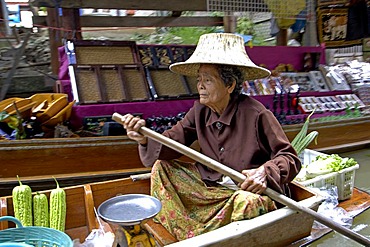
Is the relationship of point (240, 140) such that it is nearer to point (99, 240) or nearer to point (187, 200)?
point (187, 200)

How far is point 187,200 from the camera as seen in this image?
2.69 m

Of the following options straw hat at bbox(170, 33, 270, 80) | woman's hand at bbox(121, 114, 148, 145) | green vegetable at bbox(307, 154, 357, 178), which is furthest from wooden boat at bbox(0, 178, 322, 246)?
straw hat at bbox(170, 33, 270, 80)

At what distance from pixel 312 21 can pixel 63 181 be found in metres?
5.34

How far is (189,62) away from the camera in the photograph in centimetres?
250

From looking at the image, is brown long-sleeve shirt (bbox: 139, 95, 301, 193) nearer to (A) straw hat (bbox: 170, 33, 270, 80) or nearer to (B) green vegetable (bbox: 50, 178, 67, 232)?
(A) straw hat (bbox: 170, 33, 270, 80)

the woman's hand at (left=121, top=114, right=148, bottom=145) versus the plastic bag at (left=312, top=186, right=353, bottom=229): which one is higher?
the woman's hand at (left=121, top=114, right=148, bottom=145)

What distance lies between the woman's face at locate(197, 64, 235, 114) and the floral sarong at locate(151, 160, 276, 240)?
580 millimetres

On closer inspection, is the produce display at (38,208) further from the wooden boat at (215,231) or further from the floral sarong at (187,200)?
the floral sarong at (187,200)

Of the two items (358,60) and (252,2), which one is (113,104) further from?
(358,60)

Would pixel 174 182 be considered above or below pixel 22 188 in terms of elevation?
below

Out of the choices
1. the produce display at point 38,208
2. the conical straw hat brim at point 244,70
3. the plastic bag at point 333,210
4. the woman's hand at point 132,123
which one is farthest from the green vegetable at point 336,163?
the produce display at point 38,208

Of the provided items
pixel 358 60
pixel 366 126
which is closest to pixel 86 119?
pixel 366 126

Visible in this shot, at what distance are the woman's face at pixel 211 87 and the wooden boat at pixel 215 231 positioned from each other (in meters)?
0.81

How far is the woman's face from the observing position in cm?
246
